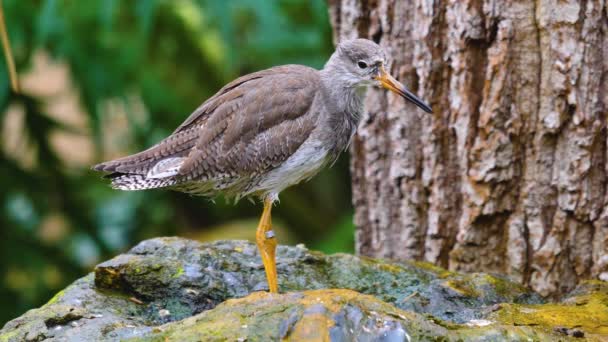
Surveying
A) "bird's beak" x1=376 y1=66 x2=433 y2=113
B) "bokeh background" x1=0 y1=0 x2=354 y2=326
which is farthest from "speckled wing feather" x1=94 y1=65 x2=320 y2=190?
"bokeh background" x1=0 y1=0 x2=354 y2=326

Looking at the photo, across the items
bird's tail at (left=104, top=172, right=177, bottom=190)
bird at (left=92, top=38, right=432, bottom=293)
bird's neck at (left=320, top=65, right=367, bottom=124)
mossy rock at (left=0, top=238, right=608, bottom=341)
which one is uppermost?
bird's neck at (left=320, top=65, right=367, bottom=124)

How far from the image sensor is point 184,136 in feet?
16.9

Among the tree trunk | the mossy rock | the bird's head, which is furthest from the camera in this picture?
the bird's head

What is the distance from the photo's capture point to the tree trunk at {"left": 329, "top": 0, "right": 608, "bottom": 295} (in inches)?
204

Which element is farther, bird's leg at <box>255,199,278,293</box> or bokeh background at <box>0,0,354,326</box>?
bokeh background at <box>0,0,354,326</box>

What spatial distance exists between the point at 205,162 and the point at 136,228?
4.97 meters

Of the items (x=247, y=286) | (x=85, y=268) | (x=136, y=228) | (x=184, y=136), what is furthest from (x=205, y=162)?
(x=136, y=228)

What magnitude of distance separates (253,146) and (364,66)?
0.96m

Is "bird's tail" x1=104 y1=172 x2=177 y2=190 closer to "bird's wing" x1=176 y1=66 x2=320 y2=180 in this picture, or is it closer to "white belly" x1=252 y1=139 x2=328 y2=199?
"bird's wing" x1=176 y1=66 x2=320 y2=180

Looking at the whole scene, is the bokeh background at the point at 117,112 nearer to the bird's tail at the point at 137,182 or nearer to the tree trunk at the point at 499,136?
the tree trunk at the point at 499,136

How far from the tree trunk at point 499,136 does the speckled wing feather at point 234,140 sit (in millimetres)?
1058

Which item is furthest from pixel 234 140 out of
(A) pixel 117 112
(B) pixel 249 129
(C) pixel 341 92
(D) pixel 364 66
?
(A) pixel 117 112

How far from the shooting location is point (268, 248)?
502 centimetres

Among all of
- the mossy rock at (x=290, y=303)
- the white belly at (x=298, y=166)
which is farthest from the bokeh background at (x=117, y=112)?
the mossy rock at (x=290, y=303)
